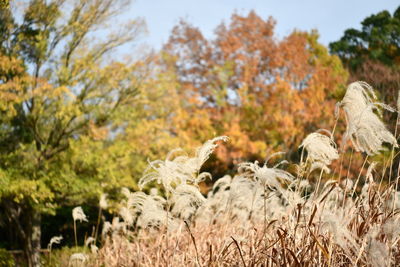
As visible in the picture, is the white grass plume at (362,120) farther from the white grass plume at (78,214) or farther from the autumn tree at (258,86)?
the autumn tree at (258,86)

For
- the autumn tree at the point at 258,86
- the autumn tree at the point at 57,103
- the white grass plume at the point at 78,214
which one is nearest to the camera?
the white grass plume at the point at 78,214

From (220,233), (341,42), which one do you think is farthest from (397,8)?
(220,233)

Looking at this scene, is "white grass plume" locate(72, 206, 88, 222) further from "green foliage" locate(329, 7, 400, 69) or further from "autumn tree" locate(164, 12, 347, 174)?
"green foliage" locate(329, 7, 400, 69)

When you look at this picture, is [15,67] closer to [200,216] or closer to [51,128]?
[51,128]

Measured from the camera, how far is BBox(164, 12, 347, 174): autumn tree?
1534 centimetres

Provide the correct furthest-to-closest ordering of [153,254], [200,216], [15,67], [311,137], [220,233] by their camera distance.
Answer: [15,67] → [200,216] → [220,233] → [153,254] → [311,137]

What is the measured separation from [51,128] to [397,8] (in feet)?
71.2

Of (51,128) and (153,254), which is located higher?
(51,128)

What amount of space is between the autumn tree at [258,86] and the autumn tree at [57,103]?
4.52 m

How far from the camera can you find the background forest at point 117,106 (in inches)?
404

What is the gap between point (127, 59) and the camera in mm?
12172

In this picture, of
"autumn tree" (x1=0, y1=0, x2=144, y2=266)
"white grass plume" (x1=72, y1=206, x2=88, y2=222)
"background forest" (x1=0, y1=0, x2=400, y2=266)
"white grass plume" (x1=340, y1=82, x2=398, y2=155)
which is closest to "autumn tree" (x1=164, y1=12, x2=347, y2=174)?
"background forest" (x1=0, y1=0, x2=400, y2=266)

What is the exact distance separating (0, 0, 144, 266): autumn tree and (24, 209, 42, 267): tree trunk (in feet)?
0.09

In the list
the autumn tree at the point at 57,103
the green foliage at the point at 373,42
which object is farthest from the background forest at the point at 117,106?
the green foliage at the point at 373,42
